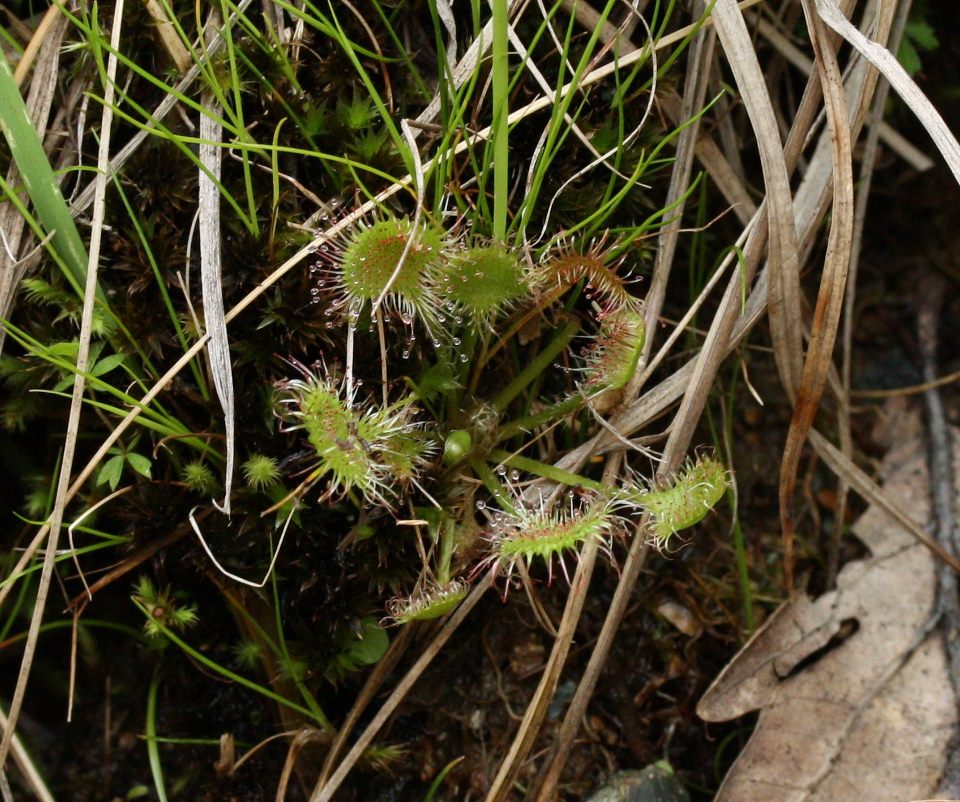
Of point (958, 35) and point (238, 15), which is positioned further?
point (958, 35)

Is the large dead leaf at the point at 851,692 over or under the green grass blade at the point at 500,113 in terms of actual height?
under

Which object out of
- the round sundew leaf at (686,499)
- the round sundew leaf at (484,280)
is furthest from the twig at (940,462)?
the round sundew leaf at (484,280)

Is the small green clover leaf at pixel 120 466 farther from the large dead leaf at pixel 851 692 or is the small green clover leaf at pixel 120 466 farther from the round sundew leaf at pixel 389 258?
the large dead leaf at pixel 851 692

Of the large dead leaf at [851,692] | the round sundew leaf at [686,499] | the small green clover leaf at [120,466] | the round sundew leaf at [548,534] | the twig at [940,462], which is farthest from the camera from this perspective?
the twig at [940,462]

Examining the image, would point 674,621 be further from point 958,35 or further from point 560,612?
point 958,35

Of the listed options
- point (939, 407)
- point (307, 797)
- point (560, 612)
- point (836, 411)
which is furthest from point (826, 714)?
point (307, 797)

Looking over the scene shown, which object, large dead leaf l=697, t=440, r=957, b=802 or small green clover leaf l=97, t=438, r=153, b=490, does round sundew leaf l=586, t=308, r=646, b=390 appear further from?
small green clover leaf l=97, t=438, r=153, b=490
